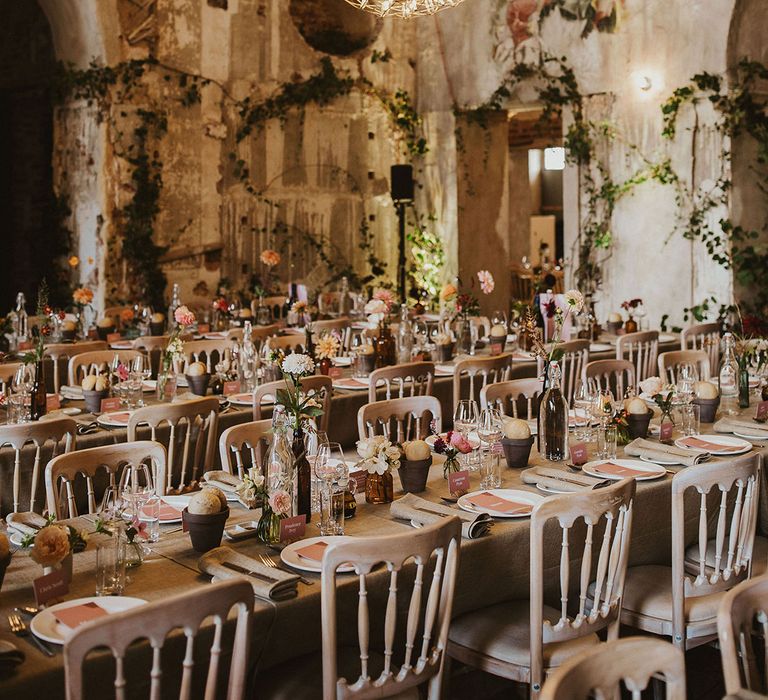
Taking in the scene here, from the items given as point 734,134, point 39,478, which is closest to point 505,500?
point 39,478

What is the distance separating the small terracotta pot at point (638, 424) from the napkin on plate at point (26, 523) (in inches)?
98.5

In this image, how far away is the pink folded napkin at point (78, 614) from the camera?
2.45 m

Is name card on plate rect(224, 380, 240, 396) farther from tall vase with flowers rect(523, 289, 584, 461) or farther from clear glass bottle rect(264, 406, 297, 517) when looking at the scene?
clear glass bottle rect(264, 406, 297, 517)

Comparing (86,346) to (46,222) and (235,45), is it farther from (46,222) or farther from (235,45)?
(235,45)

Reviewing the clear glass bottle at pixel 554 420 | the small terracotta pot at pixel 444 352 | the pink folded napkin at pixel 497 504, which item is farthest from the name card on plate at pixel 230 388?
the pink folded napkin at pixel 497 504

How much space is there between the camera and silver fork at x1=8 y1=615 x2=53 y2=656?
2.33 meters

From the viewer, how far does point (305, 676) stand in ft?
9.03

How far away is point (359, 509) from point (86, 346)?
420cm

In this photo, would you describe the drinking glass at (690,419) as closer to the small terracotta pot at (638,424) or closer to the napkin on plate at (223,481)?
the small terracotta pot at (638,424)

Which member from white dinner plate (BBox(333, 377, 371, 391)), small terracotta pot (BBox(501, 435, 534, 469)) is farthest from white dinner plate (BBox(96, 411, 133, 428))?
small terracotta pot (BBox(501, 435, 534, 469))

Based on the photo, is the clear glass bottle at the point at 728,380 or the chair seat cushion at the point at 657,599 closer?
the chair seat cushion at the point at 657,599

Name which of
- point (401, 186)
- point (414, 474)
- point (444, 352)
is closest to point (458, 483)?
point (414, 474)

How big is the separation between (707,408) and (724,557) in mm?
1212

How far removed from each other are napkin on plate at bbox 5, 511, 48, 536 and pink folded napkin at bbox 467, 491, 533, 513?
54.6 inches
